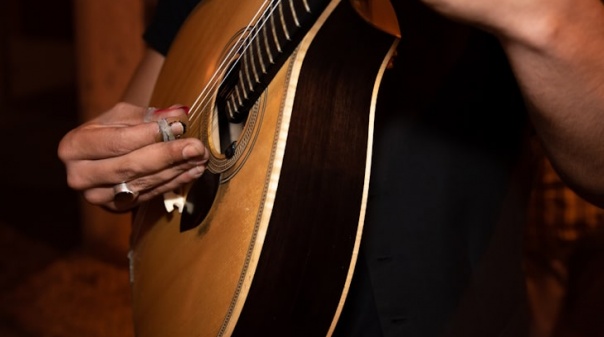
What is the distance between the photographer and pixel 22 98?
429 cm

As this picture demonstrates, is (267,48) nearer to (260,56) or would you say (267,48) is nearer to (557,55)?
(260,56)

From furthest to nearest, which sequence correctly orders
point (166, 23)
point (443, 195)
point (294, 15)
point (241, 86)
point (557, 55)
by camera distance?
point (166, 23), point (443, 195), point (241, 86), point (294, 15), point (557, 55)

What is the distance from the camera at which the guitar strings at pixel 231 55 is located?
781mm

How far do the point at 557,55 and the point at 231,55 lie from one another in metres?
0.43

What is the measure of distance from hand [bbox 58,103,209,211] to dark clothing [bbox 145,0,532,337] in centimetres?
25

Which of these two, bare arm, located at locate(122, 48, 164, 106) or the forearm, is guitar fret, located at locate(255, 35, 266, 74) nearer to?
the forearm

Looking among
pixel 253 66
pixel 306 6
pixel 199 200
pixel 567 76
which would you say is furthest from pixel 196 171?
pixel 567 76

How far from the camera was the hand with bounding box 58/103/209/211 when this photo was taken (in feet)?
2.62

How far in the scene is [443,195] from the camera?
0.91 metres

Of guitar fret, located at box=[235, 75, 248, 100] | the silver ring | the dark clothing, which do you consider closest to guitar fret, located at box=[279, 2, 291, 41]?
guitar fret, located at box=[235, 75, 248, 100]

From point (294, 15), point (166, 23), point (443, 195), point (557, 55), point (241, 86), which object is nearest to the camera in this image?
point (557, 55)

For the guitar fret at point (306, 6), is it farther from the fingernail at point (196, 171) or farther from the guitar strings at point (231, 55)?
the fingernail at point (196, 171)

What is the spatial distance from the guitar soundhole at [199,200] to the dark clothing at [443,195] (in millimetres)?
214

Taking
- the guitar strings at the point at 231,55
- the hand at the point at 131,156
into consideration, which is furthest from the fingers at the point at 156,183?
the guitar strings at the point at 231,55
